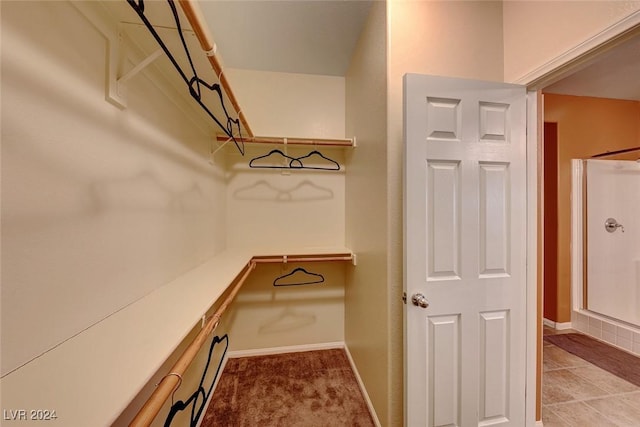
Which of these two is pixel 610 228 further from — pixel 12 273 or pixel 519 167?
pixel 12 273

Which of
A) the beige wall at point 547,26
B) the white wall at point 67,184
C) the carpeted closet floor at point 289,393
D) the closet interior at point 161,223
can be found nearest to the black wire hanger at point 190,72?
the closet interior at point 161,223

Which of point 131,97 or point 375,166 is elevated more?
point 131,97

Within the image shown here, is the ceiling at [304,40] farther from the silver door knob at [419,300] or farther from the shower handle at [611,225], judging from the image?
the silver door knob at [419,300]

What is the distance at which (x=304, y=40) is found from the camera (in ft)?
6.23

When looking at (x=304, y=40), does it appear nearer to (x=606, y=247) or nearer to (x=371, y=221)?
(x=371, y=221)

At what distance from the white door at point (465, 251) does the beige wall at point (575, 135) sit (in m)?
2.25

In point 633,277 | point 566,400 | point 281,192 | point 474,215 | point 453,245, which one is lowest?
point 566,400

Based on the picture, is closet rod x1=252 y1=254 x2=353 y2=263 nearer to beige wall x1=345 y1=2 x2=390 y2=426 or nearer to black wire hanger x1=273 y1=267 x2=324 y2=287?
beige wall x1=345 y1=2 x2=390 y2=426

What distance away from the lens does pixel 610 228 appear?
2.69 meters

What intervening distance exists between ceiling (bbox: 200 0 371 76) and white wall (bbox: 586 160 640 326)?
3.17 metres

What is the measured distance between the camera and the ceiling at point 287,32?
1581 millimetres

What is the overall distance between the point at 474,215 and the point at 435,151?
401 millimetres

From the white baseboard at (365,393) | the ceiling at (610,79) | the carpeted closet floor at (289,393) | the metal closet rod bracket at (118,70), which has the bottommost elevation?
the carpeted closet floor at (289,393)

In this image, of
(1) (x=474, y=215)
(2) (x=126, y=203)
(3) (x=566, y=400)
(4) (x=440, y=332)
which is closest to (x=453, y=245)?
(1) (x=474, y=215)
